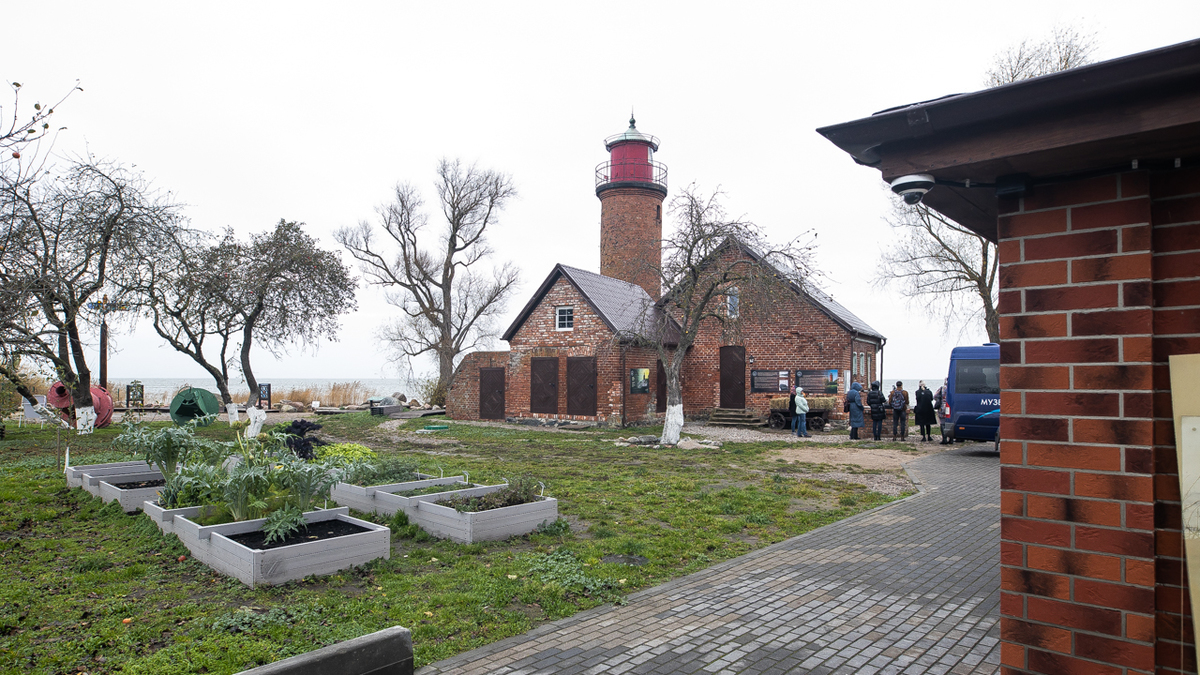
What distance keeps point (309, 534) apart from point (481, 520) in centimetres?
160

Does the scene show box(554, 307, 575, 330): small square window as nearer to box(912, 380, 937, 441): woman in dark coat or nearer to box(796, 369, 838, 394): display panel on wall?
box(796, 369, 838, 394): display panel on wall

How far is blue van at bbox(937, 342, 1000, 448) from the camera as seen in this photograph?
16531mm

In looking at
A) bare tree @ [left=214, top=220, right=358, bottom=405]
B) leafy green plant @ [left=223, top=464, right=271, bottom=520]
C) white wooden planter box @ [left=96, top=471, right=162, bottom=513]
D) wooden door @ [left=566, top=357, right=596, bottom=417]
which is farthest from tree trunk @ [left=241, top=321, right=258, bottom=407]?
leafy green plant @ [left=223, top=464, right=271, bottom=520]

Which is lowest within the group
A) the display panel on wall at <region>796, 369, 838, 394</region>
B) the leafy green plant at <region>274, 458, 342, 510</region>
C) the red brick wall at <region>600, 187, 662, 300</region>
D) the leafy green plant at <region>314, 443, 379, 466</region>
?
the leafy green plant at <region>314, 443, 379, 466</region>

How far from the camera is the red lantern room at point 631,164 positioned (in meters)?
31.4

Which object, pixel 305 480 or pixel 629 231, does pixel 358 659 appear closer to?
pixel 305 480

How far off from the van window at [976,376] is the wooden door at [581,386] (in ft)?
36.5

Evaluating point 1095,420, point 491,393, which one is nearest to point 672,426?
point 491,393

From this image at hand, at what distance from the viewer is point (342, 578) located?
5590mm

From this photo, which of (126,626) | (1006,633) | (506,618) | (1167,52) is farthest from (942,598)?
(126,626)

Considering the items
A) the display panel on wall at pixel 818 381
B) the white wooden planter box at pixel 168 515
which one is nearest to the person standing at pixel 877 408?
the display panel on wall at pixel 818 381

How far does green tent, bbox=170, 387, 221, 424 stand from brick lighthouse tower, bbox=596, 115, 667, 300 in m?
16.8

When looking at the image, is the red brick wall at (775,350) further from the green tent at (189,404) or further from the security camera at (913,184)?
the security camera at (913,184)

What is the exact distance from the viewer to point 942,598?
17.6 ft
